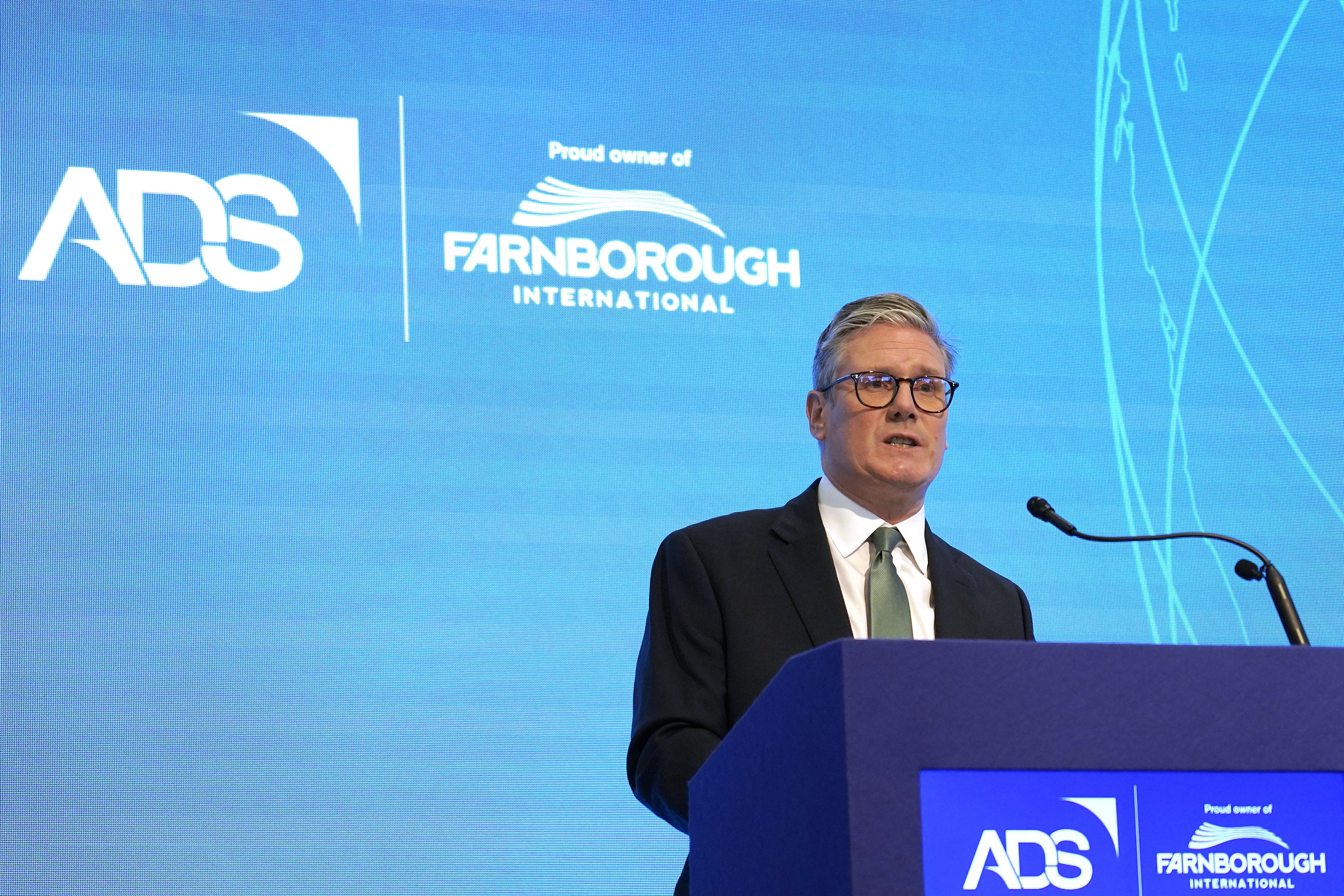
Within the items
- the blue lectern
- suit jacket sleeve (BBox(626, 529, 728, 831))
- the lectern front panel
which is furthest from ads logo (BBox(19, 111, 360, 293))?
the lectern front panel

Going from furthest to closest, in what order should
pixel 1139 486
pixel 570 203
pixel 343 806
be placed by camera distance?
pixel 1139 486 → pixel 570 203 → pixel 343 806

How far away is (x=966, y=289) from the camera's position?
3582mm

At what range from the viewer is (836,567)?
6.82 feet

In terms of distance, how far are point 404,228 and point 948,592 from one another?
170 centimetres

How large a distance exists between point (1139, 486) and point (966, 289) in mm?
674

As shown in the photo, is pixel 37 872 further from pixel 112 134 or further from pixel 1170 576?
pixel 1170 576

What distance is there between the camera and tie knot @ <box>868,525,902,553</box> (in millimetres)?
2086

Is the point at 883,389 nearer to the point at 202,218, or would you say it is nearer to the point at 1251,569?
the point at 1251,569

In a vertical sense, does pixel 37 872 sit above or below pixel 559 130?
below

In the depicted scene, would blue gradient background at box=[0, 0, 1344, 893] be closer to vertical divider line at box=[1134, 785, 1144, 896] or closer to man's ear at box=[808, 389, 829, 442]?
man's ear at box=[808, 389, 829, 442]

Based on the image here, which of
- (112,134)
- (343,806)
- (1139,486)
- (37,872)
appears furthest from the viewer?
(1139,486)

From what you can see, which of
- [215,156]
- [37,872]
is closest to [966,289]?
[215,156]

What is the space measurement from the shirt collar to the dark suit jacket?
18 mm

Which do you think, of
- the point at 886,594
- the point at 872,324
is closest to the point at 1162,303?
the point at 872,324
